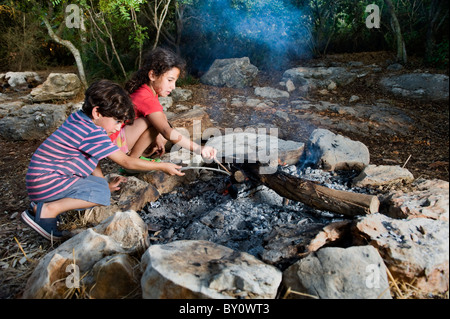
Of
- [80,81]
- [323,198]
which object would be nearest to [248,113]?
[323,198]

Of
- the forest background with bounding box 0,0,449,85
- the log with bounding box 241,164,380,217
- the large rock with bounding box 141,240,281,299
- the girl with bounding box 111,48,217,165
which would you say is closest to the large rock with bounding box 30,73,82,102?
the forest background with bounding box 0,0,449,85

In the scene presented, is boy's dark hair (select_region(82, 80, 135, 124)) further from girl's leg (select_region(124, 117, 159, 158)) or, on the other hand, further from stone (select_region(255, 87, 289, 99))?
stone (select_region(255, 87, 289, 99))

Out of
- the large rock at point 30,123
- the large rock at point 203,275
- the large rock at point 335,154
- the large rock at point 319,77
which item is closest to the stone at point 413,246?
the large rock at point 203,275

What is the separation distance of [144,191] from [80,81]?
386cm

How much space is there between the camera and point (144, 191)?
8.00ft

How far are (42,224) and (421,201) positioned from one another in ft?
7.82

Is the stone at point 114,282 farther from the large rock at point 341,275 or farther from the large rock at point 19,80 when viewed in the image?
the large rock at point 19,80

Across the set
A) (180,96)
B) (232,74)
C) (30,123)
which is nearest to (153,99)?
(30,123)

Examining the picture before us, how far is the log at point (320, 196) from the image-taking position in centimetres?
182

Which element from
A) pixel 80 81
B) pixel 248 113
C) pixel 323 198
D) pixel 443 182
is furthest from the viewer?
pixel 80 81

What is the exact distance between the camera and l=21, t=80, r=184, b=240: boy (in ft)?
Result: 6.28

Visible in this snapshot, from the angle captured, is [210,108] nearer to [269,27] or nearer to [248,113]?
[248,113]

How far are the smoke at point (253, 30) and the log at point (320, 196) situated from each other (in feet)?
14.1

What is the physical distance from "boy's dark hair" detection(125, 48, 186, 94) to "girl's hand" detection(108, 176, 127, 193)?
79 centimetres
